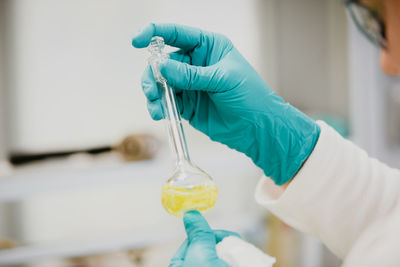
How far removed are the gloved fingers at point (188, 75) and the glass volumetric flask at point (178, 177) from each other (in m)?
0.02

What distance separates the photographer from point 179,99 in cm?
76

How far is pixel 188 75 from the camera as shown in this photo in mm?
614

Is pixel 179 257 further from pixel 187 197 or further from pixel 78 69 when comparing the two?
pixel 78 69

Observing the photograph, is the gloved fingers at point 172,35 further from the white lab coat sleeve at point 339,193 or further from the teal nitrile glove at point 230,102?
the white lab coat sleeve at point 339,193

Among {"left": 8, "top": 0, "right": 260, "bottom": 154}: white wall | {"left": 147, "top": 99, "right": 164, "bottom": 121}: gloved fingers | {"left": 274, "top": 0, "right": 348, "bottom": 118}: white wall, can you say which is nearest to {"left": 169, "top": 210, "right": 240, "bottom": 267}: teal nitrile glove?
{"left": 147, "top": 99, "right": 164, "bottom": 121}: gloved fingers

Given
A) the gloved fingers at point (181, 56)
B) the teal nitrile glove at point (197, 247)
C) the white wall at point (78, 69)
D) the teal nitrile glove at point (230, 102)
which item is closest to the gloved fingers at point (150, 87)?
the teal nitrile glove at point (230, 102)

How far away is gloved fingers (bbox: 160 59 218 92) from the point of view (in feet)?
1.94

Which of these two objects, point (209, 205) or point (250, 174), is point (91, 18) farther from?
point (209, 205)

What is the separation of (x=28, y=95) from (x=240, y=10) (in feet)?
4.72

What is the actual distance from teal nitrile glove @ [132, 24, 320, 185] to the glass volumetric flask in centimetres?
3

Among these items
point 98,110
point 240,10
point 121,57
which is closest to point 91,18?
point 121,57

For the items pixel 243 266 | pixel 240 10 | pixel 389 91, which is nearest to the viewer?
pixel 243 266

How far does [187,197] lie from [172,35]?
0.33m

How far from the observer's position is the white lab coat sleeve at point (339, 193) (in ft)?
2.45
